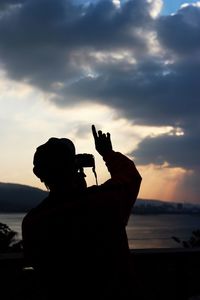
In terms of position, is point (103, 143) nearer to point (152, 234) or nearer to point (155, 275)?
point (155, 275)

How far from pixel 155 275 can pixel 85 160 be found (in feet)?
7.07

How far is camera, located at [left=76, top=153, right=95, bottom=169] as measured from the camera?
2.06 metres

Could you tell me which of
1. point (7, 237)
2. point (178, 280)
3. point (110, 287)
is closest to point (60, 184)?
point (110, 287)

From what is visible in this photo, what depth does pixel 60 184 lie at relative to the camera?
1.96 meters

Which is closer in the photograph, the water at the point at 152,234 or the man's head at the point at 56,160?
the man's head at the point at 56,160

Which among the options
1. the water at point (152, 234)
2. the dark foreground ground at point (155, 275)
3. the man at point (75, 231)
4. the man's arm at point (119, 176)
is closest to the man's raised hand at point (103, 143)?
the man's arm at point (119, 176)

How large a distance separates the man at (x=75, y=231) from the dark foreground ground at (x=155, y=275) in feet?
5.46

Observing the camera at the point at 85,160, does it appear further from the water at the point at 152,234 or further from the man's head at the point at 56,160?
the water at the point at 152,234

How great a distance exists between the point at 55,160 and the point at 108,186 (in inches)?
9.0

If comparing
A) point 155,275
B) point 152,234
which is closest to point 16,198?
point 152,234

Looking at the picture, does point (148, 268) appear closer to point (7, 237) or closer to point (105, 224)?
point (105, 224)

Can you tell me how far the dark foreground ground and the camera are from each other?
1.70m

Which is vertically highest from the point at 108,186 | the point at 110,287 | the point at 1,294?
the point at 108,186

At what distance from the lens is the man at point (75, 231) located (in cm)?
190
